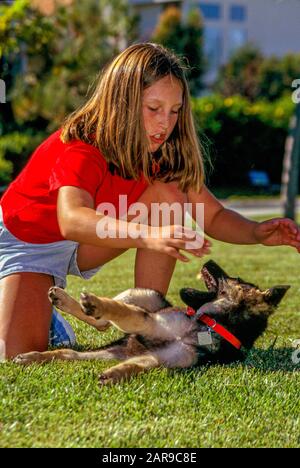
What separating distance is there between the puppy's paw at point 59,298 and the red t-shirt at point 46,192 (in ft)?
1.27

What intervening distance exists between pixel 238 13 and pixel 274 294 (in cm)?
3099

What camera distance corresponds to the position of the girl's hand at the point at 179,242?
289 cm

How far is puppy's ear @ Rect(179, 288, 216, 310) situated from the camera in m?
4.05

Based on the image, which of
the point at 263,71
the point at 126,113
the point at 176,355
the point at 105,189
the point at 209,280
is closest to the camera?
the point at 126,113

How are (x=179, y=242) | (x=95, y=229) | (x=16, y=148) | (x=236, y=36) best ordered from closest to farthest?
(x=179, y=242) → (x=95, y=229) → (x=16, y=148) → (x=236, y=36)

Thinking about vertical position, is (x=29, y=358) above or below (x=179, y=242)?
below

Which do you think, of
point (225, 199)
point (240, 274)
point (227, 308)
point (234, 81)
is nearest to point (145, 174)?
point (227, 308)

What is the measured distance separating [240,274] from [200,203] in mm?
2916

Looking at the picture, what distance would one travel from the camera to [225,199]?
19.2 m

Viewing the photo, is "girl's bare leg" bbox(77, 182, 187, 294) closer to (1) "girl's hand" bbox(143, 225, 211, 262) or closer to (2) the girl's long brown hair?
(2) the girl's long brown hair

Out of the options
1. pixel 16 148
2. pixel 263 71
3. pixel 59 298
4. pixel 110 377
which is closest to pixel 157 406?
pixel 110 377

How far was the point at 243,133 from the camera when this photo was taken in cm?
2008

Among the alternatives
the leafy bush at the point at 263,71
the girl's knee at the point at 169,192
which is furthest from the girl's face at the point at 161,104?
the leafy bush at the point at 263,71

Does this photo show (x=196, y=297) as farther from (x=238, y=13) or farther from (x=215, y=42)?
(x=238, y=13)
